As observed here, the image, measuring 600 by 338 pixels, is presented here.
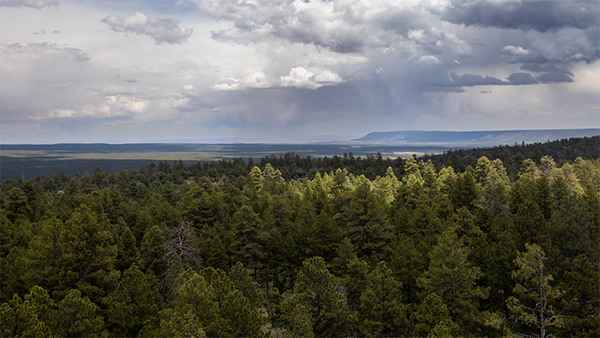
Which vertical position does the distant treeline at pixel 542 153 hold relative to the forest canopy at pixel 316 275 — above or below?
above

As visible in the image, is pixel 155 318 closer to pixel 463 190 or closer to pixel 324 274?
pixel 324 274

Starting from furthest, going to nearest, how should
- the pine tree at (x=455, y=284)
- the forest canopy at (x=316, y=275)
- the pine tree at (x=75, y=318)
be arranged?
the pine tree at (x=455, y=284), the pine tree at (x=75, y=318), the forest canopy at (x=316, y=275)

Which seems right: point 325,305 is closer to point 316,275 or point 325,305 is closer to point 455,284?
point 316,275

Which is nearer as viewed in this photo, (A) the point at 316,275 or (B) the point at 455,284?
(B) the point at 455,284

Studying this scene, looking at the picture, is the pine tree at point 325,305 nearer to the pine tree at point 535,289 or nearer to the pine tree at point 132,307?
the pine tree at point 535,289

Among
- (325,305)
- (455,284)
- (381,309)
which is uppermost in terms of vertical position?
(455,284)

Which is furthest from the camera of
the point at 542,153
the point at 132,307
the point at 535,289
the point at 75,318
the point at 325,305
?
the point at 542,153

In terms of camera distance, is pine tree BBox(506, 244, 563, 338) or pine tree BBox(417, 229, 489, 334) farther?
pine tree BBox(417, 229, 489, 334)

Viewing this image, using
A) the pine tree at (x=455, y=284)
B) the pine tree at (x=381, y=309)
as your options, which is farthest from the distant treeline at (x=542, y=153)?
the pine tree at (x=381, y=309)

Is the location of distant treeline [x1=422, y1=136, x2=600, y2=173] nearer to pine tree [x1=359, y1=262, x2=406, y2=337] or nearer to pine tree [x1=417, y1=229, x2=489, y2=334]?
pine tree [x1=417, y1=229, x2=489, y2=334]

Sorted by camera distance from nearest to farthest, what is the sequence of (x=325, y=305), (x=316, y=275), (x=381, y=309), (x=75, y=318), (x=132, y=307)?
(x=75, y=318) → (x=325, y=305) → (x=381, y=309) → (x=316, y=275) → (x=132, y=307)

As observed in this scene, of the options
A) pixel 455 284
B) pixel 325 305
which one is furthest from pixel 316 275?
pixel 455 284

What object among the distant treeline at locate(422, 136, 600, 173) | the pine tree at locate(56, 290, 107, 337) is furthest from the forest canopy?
the distant treeline at locate(422, 136, 600, 173)

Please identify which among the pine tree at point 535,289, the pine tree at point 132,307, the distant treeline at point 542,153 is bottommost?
the pine tree at point 132,307
